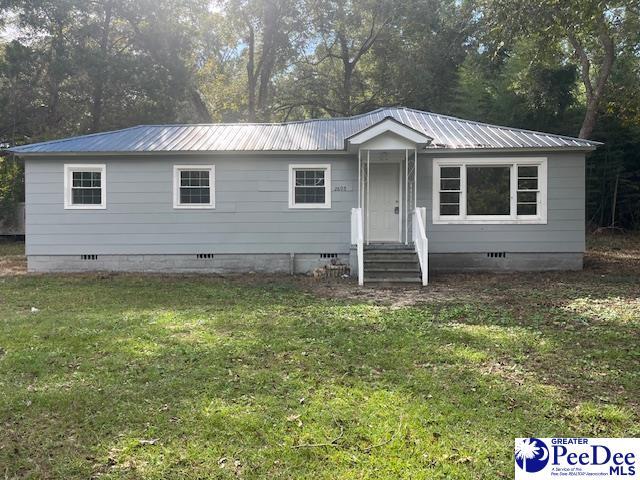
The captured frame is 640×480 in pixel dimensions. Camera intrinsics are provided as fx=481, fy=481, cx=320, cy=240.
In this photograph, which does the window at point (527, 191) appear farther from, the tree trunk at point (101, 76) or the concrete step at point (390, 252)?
the tree trunk at point (101, 76)

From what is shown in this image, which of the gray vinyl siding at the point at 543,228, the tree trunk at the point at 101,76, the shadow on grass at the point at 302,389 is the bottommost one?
the shadow on grass at the point at 302,389

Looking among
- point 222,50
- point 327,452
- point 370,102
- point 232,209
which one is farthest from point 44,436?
point 222,50

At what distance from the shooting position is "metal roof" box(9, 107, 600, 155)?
10.7 meters

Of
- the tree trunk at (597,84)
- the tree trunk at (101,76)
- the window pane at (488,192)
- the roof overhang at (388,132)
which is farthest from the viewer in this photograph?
the tree trunk at (101,76)

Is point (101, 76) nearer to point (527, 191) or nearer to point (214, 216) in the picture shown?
point (214, 216)

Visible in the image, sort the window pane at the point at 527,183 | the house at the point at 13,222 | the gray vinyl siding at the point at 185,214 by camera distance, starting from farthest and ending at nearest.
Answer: the house at the point at 13,222 < the gray vinyl siding at the point at 185,214 < the window pane at the point at 527,183

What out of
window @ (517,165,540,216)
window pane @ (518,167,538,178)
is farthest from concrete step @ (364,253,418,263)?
window pane @ (518,167,538,178)

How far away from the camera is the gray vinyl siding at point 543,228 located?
34.8 ft

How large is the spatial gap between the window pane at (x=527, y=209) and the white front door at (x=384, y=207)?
2.79 m

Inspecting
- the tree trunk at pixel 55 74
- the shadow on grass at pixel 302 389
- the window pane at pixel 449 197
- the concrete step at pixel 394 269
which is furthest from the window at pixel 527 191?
the tree trunk at pixel 55 74

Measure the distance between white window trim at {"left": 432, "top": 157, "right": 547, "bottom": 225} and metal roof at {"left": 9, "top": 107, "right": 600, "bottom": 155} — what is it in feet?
1.26

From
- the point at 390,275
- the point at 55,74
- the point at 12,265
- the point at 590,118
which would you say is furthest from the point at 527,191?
the point at 55,74

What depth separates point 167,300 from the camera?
7.74 metres

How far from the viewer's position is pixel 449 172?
36.2 feet
